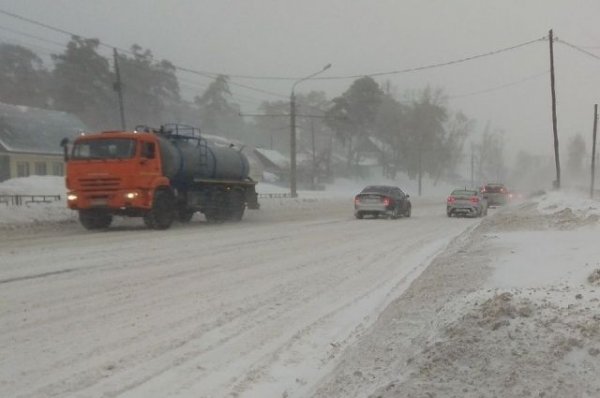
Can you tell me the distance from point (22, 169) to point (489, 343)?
52.7 meters

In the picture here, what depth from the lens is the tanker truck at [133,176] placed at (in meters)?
20.0

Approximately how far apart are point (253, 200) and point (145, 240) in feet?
38.1

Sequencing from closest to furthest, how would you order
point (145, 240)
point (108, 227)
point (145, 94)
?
point (145, 240) → point (108, 227) → point (145, 94)

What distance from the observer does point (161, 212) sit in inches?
819

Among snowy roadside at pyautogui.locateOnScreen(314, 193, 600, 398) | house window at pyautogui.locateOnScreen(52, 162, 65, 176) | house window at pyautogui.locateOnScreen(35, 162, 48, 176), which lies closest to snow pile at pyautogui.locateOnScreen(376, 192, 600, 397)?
snowy roadside at pyautogui.locateOnScreen(314, 193, 600, 398)

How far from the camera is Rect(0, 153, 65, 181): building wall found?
50.9 metres

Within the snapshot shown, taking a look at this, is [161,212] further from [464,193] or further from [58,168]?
[58,168]

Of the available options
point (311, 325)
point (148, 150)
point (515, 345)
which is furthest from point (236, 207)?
point (515, 345)

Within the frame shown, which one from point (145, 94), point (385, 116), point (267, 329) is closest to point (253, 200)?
point (267, 329)

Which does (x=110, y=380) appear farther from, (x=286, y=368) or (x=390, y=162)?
(x=390, y=162)

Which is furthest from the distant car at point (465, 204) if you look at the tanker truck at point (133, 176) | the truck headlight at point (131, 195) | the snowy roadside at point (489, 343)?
the snowy roadside at point (489, 343)

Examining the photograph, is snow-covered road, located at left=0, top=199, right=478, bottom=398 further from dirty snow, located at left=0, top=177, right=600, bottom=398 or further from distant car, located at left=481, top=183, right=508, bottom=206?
distant car, located at left=481, top=183, right=508, bottom=206

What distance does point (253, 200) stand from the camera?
92.7 ft

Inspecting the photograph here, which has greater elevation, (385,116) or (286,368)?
(385,116)
